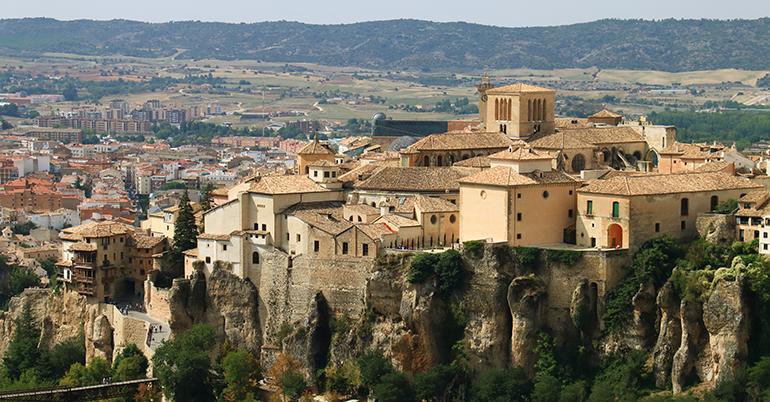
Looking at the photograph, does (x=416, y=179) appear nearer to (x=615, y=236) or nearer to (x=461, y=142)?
(x=461, y=142)

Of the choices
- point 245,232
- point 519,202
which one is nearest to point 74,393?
point 245,232

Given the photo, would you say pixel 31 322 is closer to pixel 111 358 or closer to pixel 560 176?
pixel 111 358

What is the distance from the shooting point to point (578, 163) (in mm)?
61562

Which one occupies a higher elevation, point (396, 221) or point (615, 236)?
point (396, 221)

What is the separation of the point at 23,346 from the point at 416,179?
971 inches

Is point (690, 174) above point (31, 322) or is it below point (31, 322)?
above

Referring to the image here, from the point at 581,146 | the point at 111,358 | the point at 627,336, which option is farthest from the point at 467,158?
the point at 111,358

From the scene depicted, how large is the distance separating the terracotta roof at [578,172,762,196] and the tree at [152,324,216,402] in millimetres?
19738

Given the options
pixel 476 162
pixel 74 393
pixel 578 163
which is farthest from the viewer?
pixel 578 163

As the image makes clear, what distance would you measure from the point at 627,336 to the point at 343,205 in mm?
16615

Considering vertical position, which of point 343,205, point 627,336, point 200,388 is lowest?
point 200,388

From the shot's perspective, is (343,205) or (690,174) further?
(343,205)

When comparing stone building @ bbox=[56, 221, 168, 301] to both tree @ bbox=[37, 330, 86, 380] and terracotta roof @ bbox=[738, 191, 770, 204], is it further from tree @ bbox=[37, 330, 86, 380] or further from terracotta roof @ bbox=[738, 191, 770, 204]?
terracotta roof @ bbox=[738, 191, 770, 204]

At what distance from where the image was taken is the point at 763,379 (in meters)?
45.6
